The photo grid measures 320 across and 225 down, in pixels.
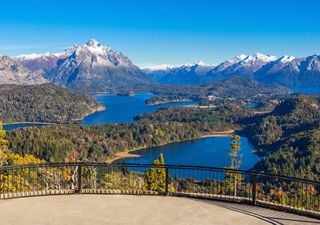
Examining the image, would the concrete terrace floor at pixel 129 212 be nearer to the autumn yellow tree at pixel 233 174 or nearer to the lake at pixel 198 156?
the autumn yellow tree at pixel 233 174

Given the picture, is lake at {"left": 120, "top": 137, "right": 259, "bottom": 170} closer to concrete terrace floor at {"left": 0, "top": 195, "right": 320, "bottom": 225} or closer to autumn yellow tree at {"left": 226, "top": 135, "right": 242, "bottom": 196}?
autumn yellow tree at {"left": 226, "top": 135, "right": 242, "bottom": 196}

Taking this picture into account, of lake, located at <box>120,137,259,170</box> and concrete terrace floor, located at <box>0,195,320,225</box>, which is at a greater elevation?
concrete terrace floor, located at <box>0,195,320,225</box>

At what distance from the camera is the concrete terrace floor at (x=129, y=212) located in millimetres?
17109

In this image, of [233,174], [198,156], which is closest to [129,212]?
[233,174]

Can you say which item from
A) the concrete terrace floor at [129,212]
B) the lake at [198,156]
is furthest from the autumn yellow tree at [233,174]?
the lake at [198,156]

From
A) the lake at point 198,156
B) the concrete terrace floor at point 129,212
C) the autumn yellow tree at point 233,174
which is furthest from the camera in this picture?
the lake at point 198,156

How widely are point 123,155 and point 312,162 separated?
74.5 metres

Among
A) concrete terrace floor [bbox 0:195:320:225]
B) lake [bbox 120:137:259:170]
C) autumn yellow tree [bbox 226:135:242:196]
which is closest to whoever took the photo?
concrete terrace floor [bbox 0:195:320:225]

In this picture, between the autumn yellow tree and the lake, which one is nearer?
the autumn yellow tree

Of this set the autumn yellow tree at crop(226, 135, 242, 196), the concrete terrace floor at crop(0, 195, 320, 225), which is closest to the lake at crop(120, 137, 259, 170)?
the autumn yellow tree at crop(226, 135, 242, 196)

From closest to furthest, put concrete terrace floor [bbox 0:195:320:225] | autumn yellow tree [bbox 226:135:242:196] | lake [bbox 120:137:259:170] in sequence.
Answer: concrete terrace floor [bbox 0:195:320:225] → autumn yellow tree [bbox 226:135:242:196] → lake [bbox 120:137:259:170]

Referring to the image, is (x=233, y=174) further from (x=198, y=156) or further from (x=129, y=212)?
(x=198, y=156)

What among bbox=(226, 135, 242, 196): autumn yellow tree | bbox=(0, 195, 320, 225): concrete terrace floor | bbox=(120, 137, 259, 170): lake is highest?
bbox=(0, 195, 320, 225): concrete terrace floor

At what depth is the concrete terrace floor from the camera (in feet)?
56.1
